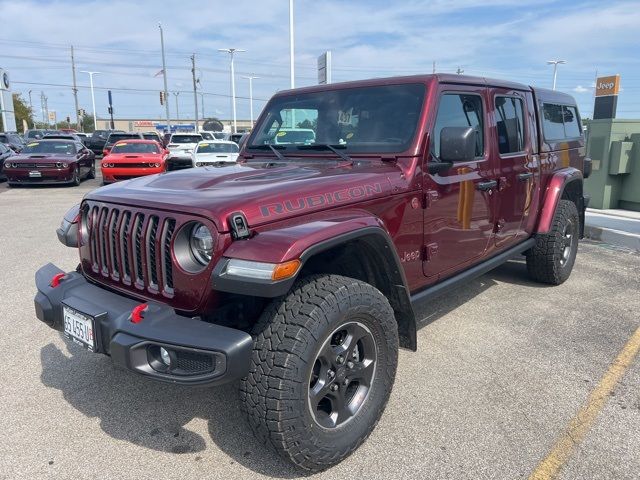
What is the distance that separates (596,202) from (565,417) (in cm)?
803

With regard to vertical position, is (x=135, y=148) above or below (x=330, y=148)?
below

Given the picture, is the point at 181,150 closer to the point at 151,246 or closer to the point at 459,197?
the point at 459,197

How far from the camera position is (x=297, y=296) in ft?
7.72

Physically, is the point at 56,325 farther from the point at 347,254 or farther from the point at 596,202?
the point at 596,202

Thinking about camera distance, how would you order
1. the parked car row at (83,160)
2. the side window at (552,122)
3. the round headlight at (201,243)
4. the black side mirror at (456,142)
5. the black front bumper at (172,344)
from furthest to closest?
the parked car row at (83,160)
the side window at (552,122)
the black side mirror at (456,142)
the round headlight at (201,243)
the black front bumper at (172,344)

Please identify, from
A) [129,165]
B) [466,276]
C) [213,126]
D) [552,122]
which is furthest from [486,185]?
[213,126]

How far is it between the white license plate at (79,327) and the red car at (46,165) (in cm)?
1398

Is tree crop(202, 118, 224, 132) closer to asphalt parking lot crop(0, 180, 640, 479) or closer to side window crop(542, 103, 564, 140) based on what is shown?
side window crop(542, 103, 564, 140)

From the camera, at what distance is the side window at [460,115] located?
338cm

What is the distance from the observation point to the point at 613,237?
7.48 metres

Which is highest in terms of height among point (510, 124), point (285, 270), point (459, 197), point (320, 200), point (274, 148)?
point (510, 124)

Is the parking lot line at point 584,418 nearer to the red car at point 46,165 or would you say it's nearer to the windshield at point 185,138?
the red car at point 46,165

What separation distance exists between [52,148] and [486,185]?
1576 cm

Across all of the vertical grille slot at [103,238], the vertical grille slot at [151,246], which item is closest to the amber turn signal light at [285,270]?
the vertical grille slot at [151,246]
